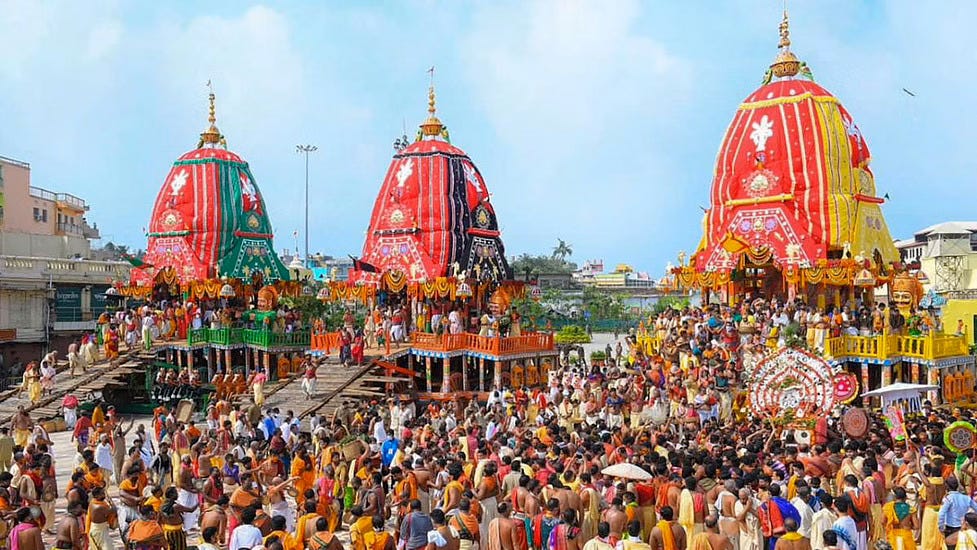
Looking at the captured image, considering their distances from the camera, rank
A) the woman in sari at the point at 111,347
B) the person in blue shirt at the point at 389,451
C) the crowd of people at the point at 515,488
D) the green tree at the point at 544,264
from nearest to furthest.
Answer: the crowd of people at the point at 515,488 < the person in blue shirt at the point at 389,451 < the woman in sari at the point at 111,347 < the green tree at the point at 544,264

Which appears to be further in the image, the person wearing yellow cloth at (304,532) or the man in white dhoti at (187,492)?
the man in white dhoti at (187,492)

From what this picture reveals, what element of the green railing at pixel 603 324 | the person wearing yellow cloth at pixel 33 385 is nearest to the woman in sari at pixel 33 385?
the person wearing yellow cloth at pixel 33 385

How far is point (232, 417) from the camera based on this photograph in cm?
1809

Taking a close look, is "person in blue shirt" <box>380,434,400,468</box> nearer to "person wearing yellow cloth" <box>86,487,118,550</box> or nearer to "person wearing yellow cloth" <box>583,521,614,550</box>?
"person wearing yellow cloth" <box>86,487,118,550</box>

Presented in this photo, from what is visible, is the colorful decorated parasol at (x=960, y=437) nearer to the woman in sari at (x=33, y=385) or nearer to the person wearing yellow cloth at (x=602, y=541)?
the person wearing yellow cloth at (x=602, y=541)

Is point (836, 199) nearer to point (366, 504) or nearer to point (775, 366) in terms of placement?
point (775, 366)

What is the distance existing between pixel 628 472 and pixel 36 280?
33.3 meters

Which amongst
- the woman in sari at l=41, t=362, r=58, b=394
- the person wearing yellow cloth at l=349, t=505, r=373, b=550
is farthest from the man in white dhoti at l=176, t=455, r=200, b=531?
the woman in sari at l=41, t=362, r=58, b=394

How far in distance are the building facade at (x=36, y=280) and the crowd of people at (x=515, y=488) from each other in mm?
21506

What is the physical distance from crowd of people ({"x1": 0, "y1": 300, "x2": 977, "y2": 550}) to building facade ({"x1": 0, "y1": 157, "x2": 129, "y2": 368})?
21.5 meters

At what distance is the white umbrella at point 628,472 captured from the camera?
10133 millimetres

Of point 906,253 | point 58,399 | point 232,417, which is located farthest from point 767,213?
point 906,253

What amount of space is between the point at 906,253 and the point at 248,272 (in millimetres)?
40748

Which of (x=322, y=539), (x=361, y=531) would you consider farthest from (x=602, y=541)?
(x=322, y=539)
